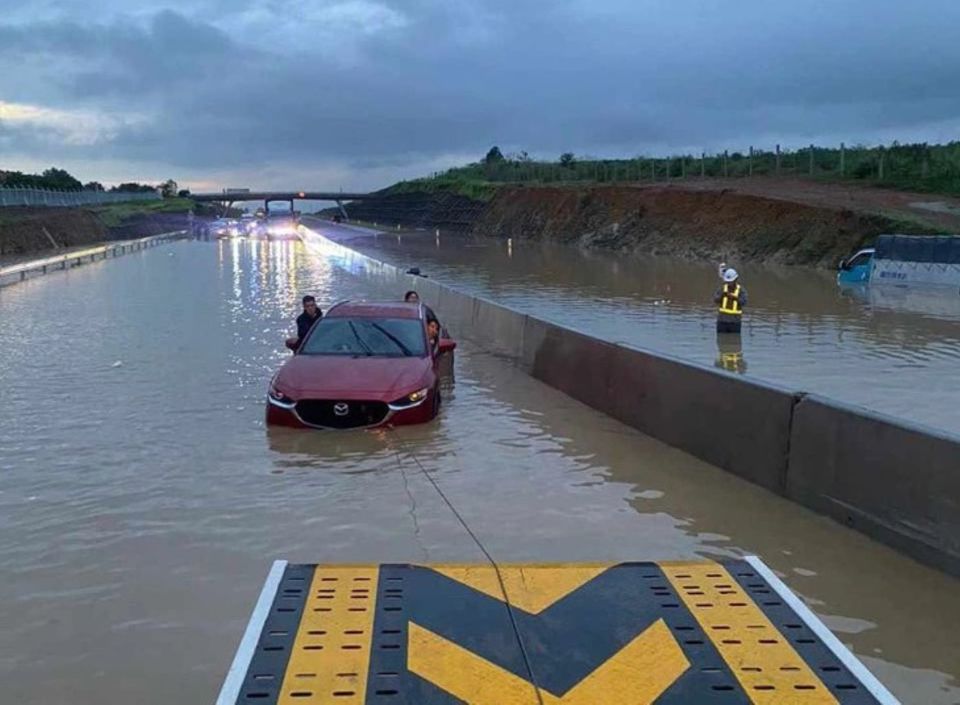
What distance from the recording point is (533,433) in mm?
11203

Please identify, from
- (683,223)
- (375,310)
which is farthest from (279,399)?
(683,223)

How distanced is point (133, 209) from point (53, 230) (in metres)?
50.1

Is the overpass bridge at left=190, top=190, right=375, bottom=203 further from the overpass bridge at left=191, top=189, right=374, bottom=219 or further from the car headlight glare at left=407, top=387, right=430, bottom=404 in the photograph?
the car headlight glare at left=407, top=387, right=430, bottom=404

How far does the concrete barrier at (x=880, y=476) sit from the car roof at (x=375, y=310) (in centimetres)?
600

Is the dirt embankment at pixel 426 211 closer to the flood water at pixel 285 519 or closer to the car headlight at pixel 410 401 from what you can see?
the flood water at pixel 285 519

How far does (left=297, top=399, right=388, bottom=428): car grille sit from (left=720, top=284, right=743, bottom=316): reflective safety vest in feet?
30.8

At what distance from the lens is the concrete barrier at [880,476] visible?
6.54m

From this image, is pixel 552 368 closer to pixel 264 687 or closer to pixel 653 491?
pixel 653 491

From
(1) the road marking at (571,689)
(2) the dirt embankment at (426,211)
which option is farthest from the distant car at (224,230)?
(1) the road marking at (571,689)

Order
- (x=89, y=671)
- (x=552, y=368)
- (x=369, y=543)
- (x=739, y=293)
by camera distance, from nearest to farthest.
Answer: (x=89, y=671), (x=369, y=543), (x=552, y=368), (x=739, y=293)

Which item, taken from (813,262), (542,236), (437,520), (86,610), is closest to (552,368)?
(437,520)

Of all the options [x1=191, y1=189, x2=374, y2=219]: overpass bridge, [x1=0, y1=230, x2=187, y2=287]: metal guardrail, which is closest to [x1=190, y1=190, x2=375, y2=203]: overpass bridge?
[x1=191, y1=189, x2=374, y2=219]: overpass bridge

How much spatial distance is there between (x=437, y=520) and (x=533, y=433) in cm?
349

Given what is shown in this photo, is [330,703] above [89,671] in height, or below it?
above
